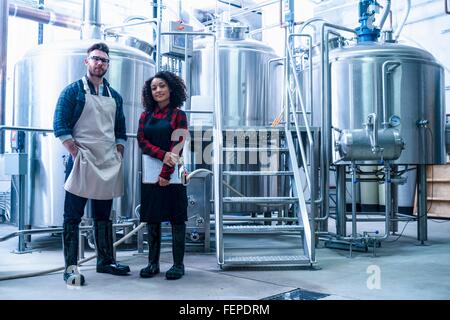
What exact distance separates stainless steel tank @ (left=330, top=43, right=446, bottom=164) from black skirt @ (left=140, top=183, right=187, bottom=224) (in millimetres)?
2184

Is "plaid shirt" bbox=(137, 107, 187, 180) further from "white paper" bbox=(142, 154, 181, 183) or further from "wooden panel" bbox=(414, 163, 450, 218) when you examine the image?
"wooden panel" bbox=(414, 163, 450, 218)

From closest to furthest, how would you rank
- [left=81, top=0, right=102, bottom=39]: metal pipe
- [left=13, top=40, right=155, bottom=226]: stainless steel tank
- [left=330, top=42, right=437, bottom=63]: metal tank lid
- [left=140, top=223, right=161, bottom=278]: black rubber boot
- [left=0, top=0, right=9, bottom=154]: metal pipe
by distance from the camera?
Answer: [left=140, top=223, right=161, bottom=278]: black rubber boot, [left=13, top=40, right=155, bottom=226]: stainless steel tank, [left=330, top=42, right=437, bottom=63]: metal tank lid, [left=81, top=0, right=102, bottom=39]: metal pipe, [left=0, top=0, right=9, bottom=154]: metal pipe

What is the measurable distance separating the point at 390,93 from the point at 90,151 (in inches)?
124

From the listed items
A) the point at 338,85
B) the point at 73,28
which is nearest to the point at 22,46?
the point at 73,28

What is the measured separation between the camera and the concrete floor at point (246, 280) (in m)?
2.70

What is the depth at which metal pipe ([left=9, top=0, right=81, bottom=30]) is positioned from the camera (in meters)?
8.24

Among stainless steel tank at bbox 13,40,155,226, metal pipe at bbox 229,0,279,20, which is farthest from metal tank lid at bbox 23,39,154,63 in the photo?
metal pipe at bbox 229,0,279,20

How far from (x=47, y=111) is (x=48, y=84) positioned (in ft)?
0.89

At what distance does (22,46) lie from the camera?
9.39 metres

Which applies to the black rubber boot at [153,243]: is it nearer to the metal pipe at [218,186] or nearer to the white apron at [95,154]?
the white apron at [95,154]

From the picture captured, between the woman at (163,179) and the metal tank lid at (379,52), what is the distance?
236 cm

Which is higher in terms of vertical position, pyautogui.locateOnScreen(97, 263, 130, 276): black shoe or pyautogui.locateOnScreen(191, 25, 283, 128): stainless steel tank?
pyautogui.locateOnScreen(191, 25, 283, 128): stainless steel tank

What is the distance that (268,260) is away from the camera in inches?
136

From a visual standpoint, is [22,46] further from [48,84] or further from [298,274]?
[298,274]
